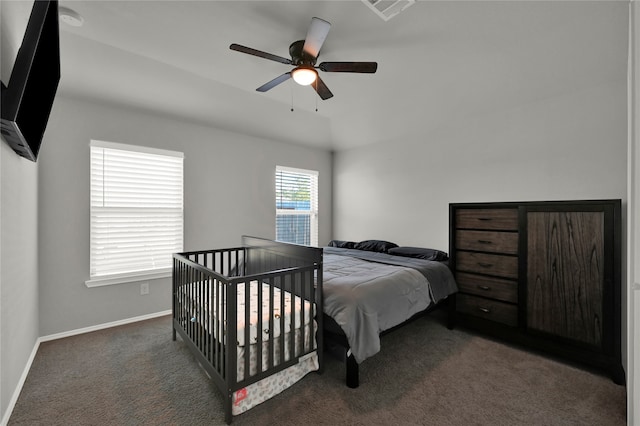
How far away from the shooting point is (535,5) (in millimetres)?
1913

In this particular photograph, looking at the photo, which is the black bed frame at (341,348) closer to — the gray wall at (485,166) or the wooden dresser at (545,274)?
the wooden dresser at (545,274)

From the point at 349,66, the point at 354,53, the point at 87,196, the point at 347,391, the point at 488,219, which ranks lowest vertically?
the point at 347,391

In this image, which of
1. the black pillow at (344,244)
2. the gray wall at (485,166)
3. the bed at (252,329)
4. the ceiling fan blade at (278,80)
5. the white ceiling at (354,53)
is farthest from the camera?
the black pillow at (344,244)

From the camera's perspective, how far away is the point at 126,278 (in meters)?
3.07

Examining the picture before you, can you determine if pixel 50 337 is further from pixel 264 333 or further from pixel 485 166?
pixel 485 166

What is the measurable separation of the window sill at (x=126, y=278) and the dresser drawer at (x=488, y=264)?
3267mm

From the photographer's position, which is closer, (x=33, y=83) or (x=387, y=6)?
(x=33, y=83)

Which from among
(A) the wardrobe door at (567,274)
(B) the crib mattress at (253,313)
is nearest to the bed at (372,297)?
(B) the crib mattress at (253,313)

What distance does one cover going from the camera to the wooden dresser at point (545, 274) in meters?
2.09

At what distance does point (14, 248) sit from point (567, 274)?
13.0 feet

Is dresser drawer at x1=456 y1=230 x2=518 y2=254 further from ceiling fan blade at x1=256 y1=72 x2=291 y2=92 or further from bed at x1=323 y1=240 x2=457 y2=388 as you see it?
ceiling fan blade at x1=256 y1=72 x2=291 y2=92

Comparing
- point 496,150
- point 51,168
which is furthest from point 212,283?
point 496,150

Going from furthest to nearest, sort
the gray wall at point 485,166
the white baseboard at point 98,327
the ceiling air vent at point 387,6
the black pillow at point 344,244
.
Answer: the black pillow at point 344,244
the white baseboard at point 98,327
the gray wall at point 485,166
the ceiling air vent at point 387,6

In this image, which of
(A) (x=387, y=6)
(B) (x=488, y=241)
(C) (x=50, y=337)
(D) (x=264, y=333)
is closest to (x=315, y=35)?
(A) (x=387, y=6)
